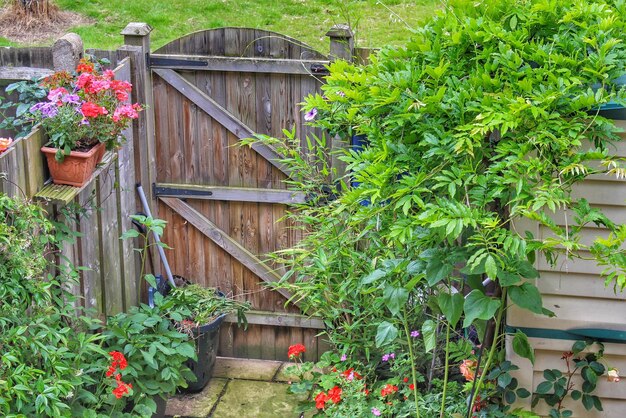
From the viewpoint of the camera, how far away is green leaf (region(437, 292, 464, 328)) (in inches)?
108

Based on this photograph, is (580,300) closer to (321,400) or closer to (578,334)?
(578,334)

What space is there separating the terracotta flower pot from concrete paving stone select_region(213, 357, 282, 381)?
1.89 m

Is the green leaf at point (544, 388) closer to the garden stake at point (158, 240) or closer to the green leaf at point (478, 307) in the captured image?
the green leaf at point (478, 307)

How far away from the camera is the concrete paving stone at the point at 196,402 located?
482 cm

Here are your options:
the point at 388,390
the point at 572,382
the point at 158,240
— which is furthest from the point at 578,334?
the point at 158,240

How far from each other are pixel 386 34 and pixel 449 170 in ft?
18.0

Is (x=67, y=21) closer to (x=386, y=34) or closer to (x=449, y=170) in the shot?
(x=386, y=34)

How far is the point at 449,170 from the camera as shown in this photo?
106 inches

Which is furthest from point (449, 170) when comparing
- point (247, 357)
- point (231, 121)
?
point (247, 357)

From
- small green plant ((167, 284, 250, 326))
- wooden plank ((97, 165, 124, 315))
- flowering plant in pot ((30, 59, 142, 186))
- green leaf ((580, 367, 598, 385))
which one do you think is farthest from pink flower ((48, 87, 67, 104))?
green leaf ((580, 367, 598, 385))

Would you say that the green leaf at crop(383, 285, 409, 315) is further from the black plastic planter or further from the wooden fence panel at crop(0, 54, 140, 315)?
the black plastic planter

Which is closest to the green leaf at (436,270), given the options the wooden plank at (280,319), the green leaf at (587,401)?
the green leaf at (587,401)

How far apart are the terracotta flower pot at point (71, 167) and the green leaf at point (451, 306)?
1.84 metres

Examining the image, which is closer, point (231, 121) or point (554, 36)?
point (554, 36)
